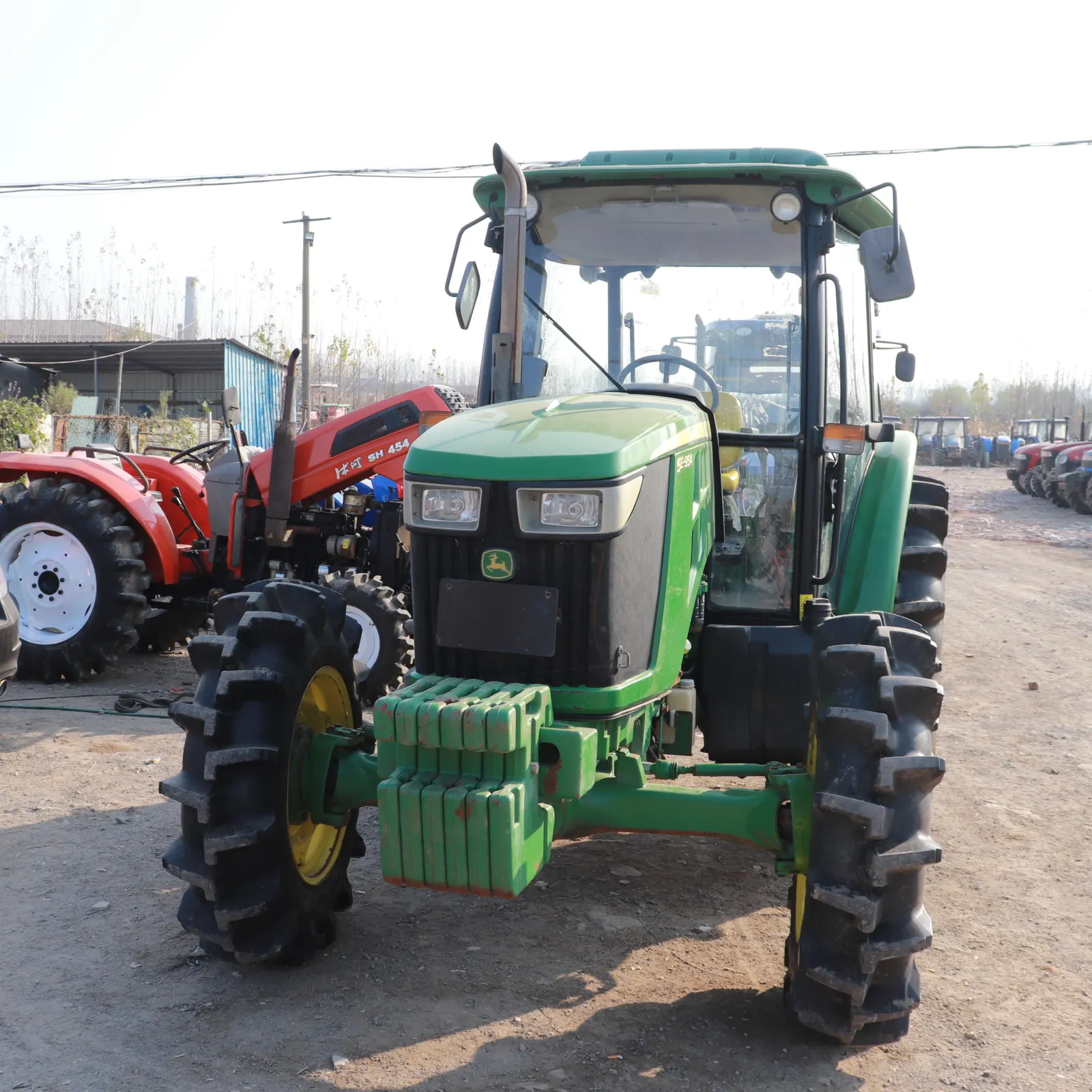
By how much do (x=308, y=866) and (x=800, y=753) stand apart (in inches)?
69.3

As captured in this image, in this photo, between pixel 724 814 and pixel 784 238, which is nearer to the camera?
pixel 724 814

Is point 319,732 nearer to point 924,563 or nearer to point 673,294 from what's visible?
point 673,294

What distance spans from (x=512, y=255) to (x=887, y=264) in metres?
1.26

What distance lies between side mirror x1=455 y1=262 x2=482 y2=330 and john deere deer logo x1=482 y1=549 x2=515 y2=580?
145 cm

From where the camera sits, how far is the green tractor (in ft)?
10.2

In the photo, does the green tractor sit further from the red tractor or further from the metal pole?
the metal pole

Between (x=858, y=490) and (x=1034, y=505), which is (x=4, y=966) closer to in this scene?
(x=858, y=490)

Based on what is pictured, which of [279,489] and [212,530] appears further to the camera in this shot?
[212,530]

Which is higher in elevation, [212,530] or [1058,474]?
[1058,474]

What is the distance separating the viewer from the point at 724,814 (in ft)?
11.2

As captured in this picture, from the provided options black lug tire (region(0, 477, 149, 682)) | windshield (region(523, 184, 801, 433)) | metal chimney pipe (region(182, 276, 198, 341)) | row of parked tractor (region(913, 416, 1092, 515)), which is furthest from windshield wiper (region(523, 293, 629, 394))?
metal chimney pipe (region(182, 276, 198, 341))

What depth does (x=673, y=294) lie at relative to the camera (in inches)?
175

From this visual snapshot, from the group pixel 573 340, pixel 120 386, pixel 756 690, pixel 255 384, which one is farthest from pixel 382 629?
pixel 255 384

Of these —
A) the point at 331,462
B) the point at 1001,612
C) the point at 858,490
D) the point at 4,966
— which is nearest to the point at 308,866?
the point at 4,966
